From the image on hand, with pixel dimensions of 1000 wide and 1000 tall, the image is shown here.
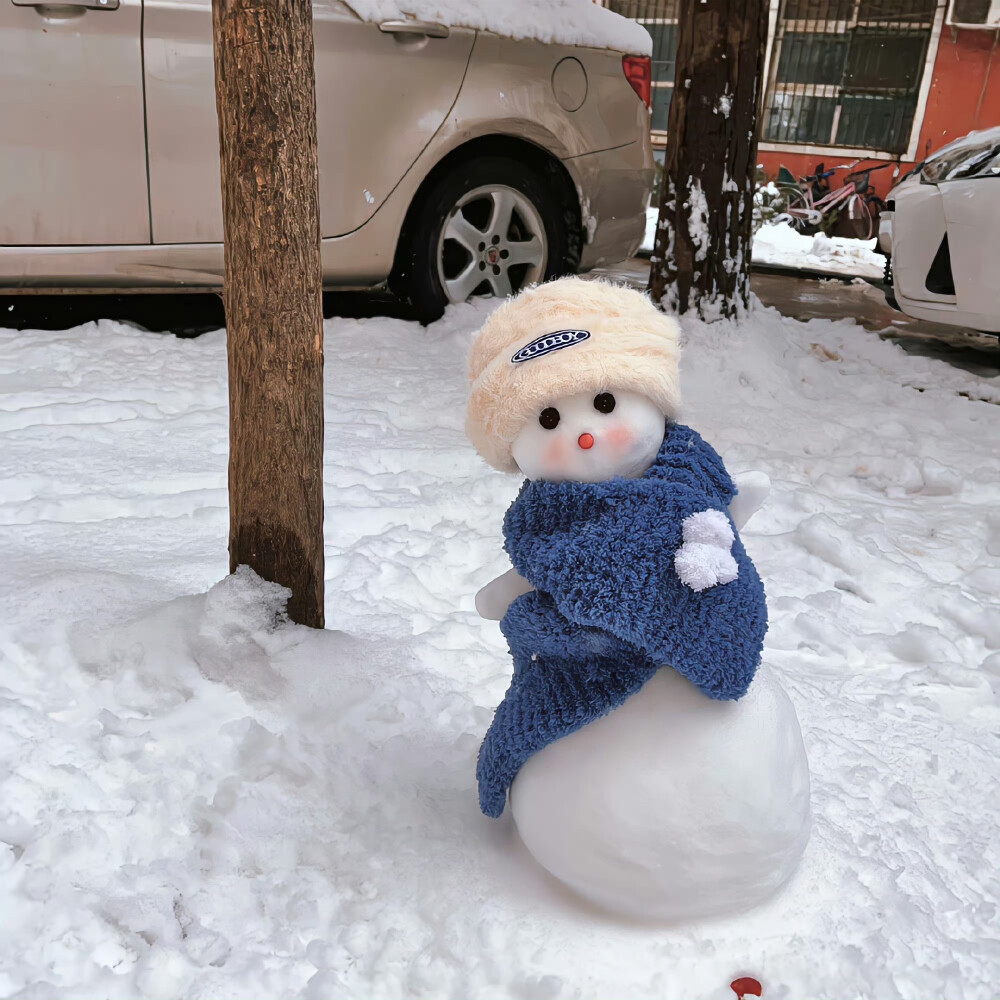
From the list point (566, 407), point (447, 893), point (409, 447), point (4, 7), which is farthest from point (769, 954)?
point (4, 7)

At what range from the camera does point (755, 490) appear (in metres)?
1.69

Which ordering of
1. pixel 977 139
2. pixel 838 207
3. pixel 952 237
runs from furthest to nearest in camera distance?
pixel 838 207 → pixel 977 139 → pixel 952 237

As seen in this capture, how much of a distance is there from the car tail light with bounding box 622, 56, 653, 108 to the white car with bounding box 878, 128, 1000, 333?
4.85 ft

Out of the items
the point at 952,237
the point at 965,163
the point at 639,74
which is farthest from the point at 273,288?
the point at 965,163

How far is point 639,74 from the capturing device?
5.08 metres

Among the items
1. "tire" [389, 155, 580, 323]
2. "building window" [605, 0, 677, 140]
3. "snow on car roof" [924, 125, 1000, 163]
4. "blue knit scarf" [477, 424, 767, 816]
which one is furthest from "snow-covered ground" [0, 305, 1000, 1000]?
"building window" [605, 0, 677, 140]

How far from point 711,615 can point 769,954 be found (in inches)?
21.7

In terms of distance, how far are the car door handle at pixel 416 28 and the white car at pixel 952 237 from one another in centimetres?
256

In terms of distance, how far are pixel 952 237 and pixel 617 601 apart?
433cm

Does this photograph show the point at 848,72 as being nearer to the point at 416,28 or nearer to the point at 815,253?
the point at 815,253

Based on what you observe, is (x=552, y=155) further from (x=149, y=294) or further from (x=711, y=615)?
(x=711, y=615)

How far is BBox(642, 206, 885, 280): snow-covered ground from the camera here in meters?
9.25

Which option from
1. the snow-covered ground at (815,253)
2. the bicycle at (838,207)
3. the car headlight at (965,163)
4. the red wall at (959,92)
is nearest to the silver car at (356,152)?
the car headlight at (965,163)

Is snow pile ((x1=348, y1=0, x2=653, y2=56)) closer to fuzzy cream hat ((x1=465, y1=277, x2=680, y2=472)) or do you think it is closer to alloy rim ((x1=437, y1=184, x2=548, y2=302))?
alloy rim ((x1=437, y1=184, x2=548, y2=302))
